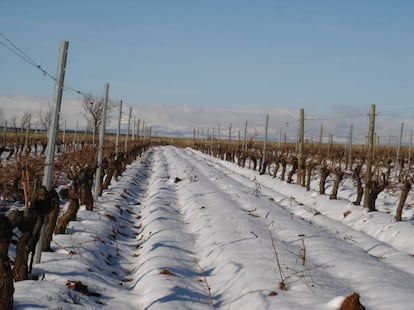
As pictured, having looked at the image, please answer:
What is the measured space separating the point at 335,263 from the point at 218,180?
1183 centimetres

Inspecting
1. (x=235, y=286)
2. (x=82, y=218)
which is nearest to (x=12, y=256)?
(x=82, y=218)

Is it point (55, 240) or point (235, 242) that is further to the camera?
point (235, 242)

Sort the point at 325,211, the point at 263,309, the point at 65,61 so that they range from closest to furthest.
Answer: the point at 263,309 < the point at 65,61 < the point at 325,211

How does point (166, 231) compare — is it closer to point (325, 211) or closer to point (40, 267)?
point (40, 267)

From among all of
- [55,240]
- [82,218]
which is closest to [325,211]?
[82,218]

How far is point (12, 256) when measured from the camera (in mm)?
5930

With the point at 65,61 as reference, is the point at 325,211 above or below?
below

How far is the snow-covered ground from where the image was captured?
4.73m

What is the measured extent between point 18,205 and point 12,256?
4360 mm

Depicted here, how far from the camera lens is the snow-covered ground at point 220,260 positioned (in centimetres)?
473

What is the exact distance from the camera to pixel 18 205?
995cm

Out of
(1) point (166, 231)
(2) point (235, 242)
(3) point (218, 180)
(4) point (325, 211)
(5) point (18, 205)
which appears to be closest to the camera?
(2) point (235, 242)

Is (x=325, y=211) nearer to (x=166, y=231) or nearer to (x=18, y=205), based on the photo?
(x=166, y=231)

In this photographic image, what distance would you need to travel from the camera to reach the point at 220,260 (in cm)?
632
